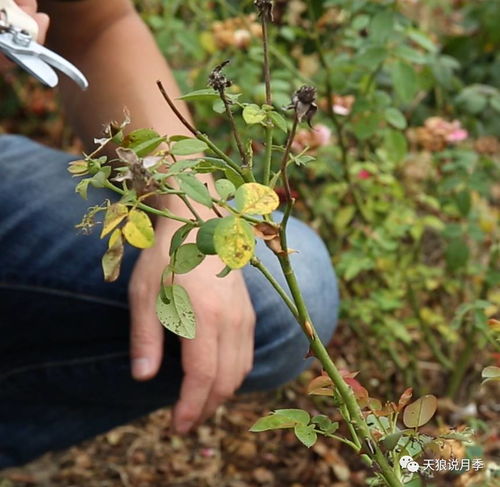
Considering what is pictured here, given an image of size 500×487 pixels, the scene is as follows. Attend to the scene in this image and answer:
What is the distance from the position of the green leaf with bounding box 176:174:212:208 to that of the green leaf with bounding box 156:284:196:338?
9 centimetres

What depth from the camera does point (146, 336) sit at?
136cm

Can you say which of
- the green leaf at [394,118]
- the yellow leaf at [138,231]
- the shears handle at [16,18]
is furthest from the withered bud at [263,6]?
the green leaf at [394,118]

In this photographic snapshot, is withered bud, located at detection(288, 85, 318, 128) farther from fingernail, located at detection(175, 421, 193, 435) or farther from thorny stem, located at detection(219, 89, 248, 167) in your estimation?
fingernail, located at detection(175, 421, 193, 435)

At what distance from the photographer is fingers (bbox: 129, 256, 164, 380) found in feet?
4.43

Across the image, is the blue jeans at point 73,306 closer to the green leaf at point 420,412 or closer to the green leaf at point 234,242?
the green leaf at point 420,412

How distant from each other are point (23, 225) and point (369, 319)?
2.13 ft

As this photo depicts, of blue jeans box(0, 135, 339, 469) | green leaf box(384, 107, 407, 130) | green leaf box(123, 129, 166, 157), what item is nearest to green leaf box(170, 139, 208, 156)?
green leaf box(123, 129, 166, 157)

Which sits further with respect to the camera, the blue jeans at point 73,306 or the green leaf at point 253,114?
the blue jeans at point 73,306

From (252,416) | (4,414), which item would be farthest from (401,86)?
(4,414)

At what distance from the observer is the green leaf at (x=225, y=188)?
2.20 feet

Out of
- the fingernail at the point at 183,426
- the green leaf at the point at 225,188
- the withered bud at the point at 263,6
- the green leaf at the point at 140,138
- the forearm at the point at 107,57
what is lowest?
the fingernail at the point at 183,426

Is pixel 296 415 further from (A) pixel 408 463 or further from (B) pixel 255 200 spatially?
(B) pixel 255 200

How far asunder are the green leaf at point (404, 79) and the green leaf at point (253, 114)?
39.3 inches

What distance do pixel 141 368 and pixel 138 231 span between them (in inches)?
29.2
